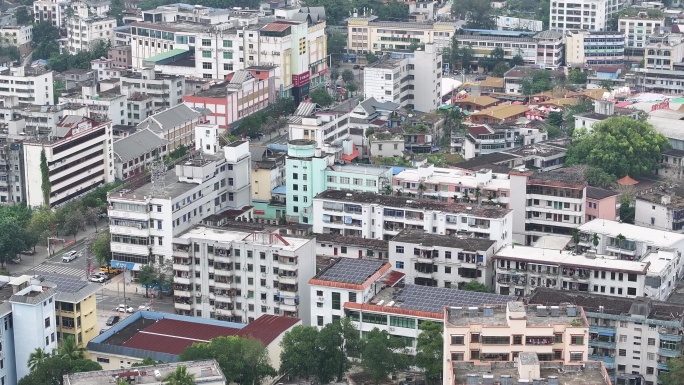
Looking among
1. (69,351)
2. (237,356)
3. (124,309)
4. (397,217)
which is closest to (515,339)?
(237,356)

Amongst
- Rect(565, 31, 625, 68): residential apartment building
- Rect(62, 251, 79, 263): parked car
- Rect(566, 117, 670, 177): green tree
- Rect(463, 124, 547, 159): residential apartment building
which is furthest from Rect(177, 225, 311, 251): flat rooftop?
Rect(565, 31, 625, 68): residential apartment building

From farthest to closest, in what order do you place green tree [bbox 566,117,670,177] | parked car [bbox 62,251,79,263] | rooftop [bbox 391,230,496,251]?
1. green tree [bbox 566,117,670,177]
2. parked car [bbox 62,251,79,263]
3. rooftop [bbox 391,230,496,251]

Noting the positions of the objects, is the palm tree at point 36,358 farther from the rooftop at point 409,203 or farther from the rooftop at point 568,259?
the rooftop at point 568,259

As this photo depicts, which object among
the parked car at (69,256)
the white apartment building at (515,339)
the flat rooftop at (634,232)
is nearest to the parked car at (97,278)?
the parked car at (69,256)

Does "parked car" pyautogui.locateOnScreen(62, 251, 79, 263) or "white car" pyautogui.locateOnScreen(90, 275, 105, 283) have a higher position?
"parked car" pyautogui.locateOnScreen(62, 251, 79, 263)

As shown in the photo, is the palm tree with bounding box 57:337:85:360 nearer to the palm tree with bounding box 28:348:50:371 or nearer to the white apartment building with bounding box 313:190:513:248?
the palm tree with bounding box 28:348:50:371

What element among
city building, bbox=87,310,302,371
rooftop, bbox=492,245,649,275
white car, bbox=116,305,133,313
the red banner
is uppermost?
the red banner
